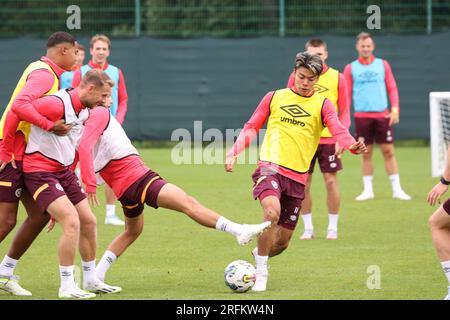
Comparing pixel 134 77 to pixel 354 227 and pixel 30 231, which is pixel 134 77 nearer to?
pixel 354 227

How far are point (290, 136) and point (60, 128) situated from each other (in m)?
2.11

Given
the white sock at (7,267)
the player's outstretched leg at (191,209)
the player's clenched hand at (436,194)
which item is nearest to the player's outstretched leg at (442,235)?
the player's clenched hand at (436,194)

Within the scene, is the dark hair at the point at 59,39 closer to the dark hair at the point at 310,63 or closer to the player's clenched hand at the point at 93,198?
the player's clenched hand at the point at 93,198

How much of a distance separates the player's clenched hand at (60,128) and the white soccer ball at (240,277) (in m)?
1.77

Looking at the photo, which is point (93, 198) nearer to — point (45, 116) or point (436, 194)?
point (45, 116)

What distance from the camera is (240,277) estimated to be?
25.9 feet

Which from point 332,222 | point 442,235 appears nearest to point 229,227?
point 442,235

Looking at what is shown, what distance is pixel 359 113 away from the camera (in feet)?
49.4

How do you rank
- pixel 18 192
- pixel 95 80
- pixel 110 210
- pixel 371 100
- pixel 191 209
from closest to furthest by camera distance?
pixel 95 80 < pixel 191 209 < pixel 18 192 < pixel 110 210 < pixel 371 100

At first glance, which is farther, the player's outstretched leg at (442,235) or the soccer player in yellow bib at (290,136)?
the soccer player in yellow bib at (290,136)

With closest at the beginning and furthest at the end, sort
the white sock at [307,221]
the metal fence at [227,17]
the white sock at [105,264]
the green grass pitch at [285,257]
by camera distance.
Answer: the green grass pitch at [285,257] → the white sock at [105,264] → the white sock at [307,221] → the metal fence at [227,17]

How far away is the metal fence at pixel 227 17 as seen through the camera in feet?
74.6
